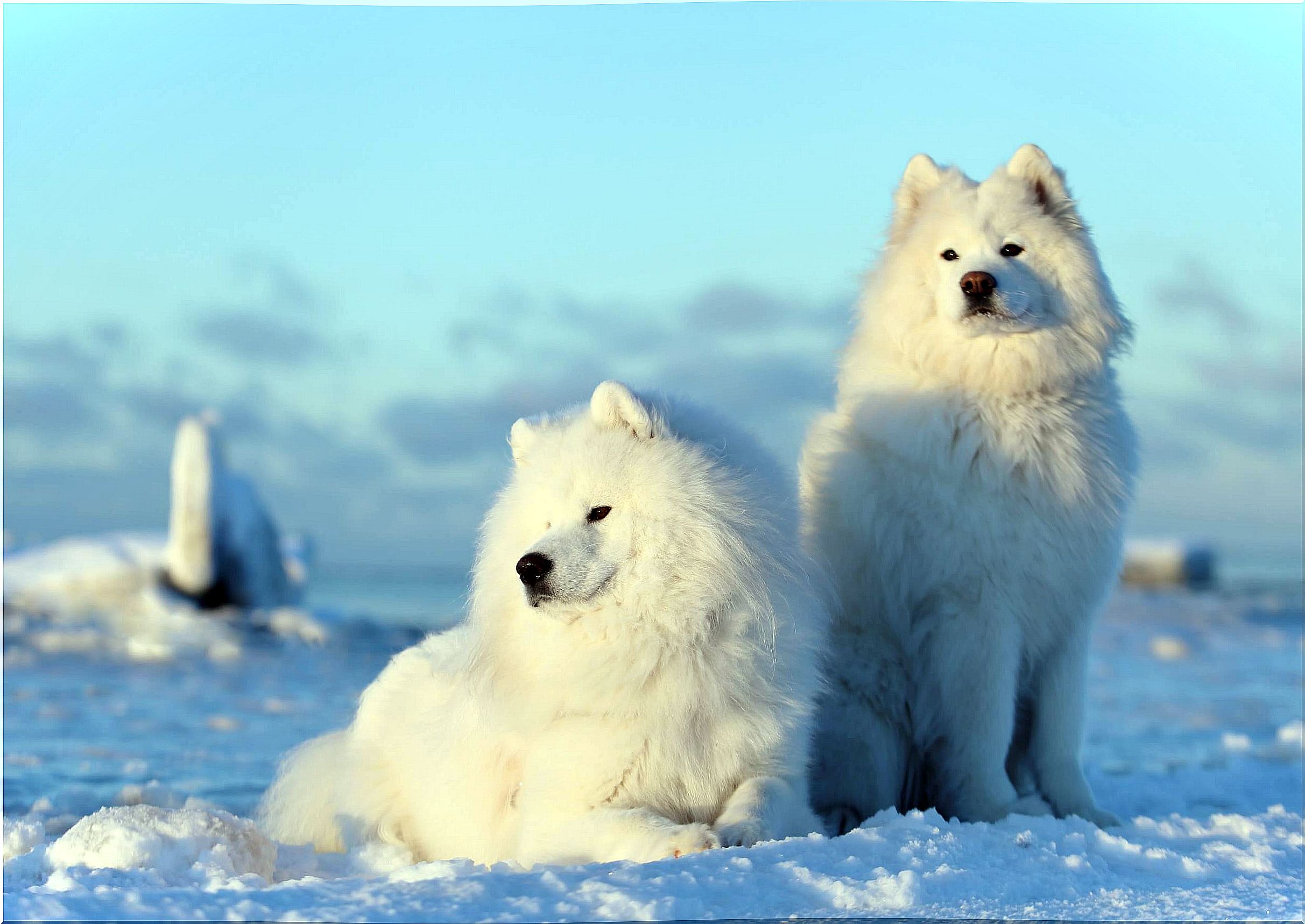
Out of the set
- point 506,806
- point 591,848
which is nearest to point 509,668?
point 506,806

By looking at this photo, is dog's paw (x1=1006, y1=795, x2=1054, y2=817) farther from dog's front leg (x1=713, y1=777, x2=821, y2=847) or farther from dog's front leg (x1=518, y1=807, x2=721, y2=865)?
dog's front leg (x1=518, y1=807, x2=721, y2=865)

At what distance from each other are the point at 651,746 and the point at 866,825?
31.7 inches

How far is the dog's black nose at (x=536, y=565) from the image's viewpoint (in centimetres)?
326

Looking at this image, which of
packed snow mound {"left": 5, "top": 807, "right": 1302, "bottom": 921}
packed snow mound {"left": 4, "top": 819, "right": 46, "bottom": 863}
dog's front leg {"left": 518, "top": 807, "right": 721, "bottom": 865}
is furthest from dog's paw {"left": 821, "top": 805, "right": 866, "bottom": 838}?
packed snow mound {"left": 4, "top": 819, "right": 46, "bottom": 863}

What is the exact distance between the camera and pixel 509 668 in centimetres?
360

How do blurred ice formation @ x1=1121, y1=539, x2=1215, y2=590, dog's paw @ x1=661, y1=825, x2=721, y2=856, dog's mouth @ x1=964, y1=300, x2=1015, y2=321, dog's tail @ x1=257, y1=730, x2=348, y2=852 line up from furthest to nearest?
blurred ice formation @ x1=1121, y1=539, x2=1215, y2=590
dog's mouth @ x1=964, y1=300, x2=1015, y2=321
dog's tail @ x1=257, y1=730, x2=348, y2=852
dog's paw @ x1=661, y1=825, x2=721, y2=856

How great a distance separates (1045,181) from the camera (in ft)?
15.8

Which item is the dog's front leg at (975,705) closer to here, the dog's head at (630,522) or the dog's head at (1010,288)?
the dog's head at (1010,288)

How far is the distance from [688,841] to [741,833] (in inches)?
8.6

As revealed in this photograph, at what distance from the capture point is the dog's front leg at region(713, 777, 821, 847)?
3139mm

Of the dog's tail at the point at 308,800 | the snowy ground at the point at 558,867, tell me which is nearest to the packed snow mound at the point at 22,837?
the snowy ground at the point at 558,867

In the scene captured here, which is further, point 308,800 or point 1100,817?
point 1100,817

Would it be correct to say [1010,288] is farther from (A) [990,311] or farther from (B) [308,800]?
(B) [308,800]

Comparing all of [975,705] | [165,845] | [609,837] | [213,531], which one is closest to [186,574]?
[213,531]
